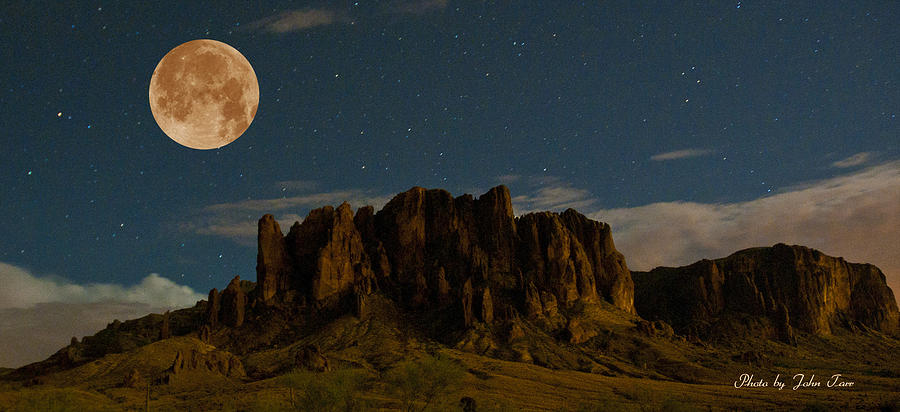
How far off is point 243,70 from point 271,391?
53511mm

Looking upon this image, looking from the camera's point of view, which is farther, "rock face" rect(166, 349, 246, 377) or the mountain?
"rock face" rect(166, 349, 246, 377)

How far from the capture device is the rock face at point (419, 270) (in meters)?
172

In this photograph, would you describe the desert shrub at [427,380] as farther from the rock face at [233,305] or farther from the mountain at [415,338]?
the rock face at [233,305]

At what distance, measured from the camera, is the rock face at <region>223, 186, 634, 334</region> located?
172500 mm

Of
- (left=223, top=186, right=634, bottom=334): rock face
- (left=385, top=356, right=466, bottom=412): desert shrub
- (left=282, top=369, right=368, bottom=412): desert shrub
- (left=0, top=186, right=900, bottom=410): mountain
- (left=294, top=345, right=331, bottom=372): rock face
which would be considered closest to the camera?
(left=282, top=369, right=368, bottom=412): desert shrub

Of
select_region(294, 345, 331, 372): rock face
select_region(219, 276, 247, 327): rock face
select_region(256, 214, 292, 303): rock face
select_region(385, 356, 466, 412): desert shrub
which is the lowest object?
select_region(385, 356, 466, 412): desert shrub

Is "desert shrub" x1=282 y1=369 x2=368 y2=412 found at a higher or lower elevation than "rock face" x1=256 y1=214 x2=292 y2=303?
lower

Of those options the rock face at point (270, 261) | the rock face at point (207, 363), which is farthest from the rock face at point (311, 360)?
the rock face at point (270, 261)

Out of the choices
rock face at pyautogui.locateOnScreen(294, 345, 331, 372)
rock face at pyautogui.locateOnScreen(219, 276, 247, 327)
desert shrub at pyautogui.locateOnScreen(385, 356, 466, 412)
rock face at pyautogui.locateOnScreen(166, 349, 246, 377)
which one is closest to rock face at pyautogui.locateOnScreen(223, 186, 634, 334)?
rock face at pyautogui.locateOnScreen(219, 276, 247, 327)

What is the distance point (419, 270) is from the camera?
7530 inches

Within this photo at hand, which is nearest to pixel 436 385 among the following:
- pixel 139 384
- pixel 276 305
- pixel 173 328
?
pixel 139 384

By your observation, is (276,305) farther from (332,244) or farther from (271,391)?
(271,391)

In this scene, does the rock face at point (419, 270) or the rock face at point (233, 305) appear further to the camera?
the rock face at point (419, 270)

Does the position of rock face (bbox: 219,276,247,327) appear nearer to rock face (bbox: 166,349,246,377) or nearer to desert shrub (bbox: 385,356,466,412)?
rock face (bbox: 166,349,246,377)
